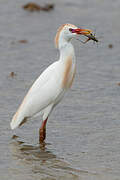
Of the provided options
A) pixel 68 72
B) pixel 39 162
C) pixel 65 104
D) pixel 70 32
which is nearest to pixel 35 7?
pixel 65 104

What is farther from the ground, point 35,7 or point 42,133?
point 35,7

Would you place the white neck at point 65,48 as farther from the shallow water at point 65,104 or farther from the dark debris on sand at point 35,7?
the dark debris on sand at point 35,7

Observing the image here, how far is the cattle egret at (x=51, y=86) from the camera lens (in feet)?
27.7

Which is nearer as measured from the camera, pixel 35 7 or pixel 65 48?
pixel 65 48

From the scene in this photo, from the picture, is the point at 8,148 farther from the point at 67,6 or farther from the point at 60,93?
the point at 67,6

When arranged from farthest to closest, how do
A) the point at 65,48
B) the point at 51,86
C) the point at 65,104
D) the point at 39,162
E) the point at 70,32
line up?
1. the point at 65,104
2. the point at 51,86
3. the point at 65,48
4. the point at 70,32
5. the point at 39,162

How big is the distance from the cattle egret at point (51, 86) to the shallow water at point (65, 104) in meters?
0.38

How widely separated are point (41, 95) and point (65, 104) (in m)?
1.74

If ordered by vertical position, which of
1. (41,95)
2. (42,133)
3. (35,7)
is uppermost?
(35,7)

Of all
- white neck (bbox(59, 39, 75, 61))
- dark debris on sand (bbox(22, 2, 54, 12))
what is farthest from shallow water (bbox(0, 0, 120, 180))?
white neck (bbox(59, 39, 75, 61))

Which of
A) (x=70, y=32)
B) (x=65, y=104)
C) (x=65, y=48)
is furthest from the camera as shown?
(x=65, y=104)

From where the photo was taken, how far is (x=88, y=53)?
13.7 metres

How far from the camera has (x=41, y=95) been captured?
8.62 meters

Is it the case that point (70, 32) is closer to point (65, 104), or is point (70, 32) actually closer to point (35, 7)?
point (65, 104)
